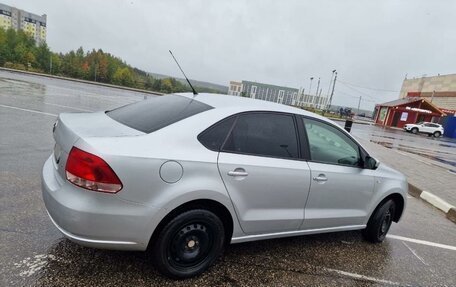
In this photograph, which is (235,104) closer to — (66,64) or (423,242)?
(423,242)

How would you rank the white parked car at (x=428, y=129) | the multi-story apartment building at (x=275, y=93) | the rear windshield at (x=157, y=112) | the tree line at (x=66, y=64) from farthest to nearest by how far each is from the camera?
the multi-story apartment building at (x=275, y=93), the tree line at (x=66, y=64), the white parked car at (x=428, y=129), the rear windshield at (x=157, y=112)

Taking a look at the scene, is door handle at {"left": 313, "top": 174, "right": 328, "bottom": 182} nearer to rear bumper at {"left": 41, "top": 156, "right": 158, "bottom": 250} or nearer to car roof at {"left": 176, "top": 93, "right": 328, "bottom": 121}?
Result: car roof at {"left": 176, "top": 93, "right": 328, "bottom": 121}

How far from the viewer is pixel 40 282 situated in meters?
2.54

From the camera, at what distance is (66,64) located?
70750 mm

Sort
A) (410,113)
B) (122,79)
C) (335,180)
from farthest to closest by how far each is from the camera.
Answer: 1. (122,79)
2. (410,113)
3. (335,180)

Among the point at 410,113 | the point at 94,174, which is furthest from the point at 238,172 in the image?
the point at 410,113

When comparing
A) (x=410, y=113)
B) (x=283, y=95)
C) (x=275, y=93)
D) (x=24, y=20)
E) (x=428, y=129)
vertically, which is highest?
(x=24, y=20)

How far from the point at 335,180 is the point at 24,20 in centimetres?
15041

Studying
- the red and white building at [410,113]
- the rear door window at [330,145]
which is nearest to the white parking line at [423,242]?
the rear door window at [330,145]

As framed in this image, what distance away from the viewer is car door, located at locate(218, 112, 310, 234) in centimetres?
289

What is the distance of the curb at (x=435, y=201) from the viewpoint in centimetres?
609

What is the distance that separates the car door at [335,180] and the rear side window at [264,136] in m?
0.27

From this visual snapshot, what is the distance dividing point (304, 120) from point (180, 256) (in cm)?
192

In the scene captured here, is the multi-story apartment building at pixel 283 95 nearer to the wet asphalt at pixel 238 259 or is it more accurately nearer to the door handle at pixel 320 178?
the wet asphalt at pixel 238 259
